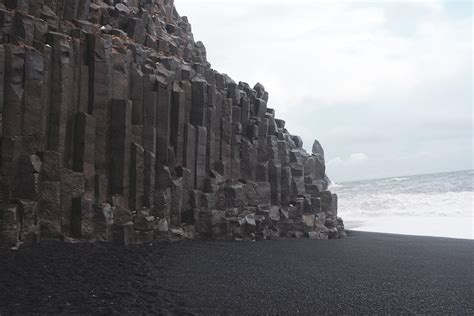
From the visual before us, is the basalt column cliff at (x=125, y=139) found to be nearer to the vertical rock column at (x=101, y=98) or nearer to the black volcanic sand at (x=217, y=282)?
the vertical rock column at (x=101, y=98)

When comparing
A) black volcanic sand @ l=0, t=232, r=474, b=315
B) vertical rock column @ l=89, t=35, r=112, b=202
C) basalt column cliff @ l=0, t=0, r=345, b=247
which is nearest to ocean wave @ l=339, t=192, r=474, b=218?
basalt column cliff @ l=0, t=0, r=345, b=247

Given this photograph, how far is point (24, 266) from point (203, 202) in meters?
6.58

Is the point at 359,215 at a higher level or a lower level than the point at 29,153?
lower

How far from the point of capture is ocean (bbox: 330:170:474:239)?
77.8 ft

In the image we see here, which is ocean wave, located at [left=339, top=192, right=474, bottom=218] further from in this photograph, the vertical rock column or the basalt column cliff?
the vertical rock column

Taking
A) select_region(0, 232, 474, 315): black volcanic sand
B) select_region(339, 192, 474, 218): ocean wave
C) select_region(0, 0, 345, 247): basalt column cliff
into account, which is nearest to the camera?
select_region(0, 232, 474, 315): black volcanic sand

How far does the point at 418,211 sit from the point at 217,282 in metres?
24.9

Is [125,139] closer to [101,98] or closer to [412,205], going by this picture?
[101,98]

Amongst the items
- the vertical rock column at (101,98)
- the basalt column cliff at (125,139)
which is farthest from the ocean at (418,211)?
the vertical rock column at (101,98)

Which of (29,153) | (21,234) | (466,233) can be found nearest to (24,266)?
(21,234)

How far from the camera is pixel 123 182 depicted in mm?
11492

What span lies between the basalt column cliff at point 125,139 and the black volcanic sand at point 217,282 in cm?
96

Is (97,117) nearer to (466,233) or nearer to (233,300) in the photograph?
(233,300)

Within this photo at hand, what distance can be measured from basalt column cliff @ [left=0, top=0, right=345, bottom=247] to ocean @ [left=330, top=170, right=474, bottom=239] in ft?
27.3
